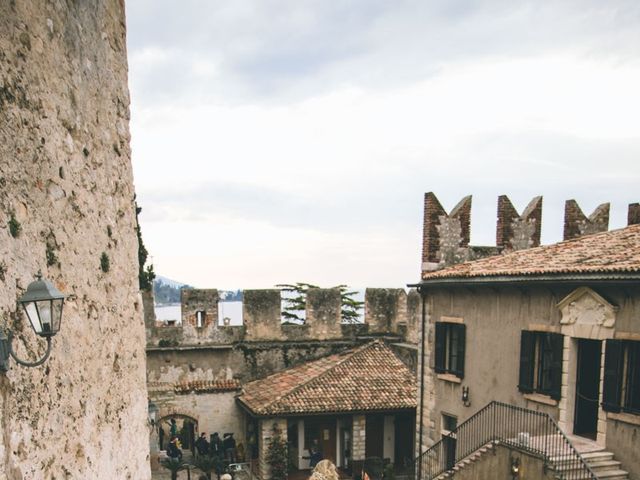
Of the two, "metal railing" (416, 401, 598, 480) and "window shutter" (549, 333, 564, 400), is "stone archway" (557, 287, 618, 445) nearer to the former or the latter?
"window shutter" (549, 333, 564, 400)

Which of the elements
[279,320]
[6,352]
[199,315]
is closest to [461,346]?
[279,320]

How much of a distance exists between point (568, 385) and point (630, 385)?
51.7 inches

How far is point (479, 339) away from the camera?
13016mm

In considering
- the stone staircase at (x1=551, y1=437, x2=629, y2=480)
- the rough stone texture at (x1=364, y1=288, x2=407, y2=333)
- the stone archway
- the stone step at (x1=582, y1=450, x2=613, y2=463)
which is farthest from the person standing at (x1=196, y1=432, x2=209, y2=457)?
the stone step at (x1=582, y1=450, x2=613, y2=463)

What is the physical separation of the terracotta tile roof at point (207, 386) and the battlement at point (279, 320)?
157cm

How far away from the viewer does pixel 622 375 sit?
9727mm

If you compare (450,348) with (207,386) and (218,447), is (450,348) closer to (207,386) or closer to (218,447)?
(218,447)

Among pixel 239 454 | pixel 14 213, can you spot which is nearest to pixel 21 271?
pixel 14 213

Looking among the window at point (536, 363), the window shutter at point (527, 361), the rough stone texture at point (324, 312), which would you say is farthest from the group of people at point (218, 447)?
the window at point (536, 363)

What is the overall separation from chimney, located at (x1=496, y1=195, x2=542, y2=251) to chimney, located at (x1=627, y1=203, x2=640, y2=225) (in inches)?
96.3

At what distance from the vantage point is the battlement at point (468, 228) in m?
14.9

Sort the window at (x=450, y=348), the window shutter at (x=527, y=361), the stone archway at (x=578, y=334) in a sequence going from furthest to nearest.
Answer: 1. the window at (x=450, y=348)
2. the window shutter at (x=527, y=361)
3. the stone archway at (x=578, y=334)

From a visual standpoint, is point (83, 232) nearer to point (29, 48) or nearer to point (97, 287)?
point (97, 287)

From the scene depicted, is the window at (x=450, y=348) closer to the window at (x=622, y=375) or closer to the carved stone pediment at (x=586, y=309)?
the carved stone pediment at (x=586, y=309)
